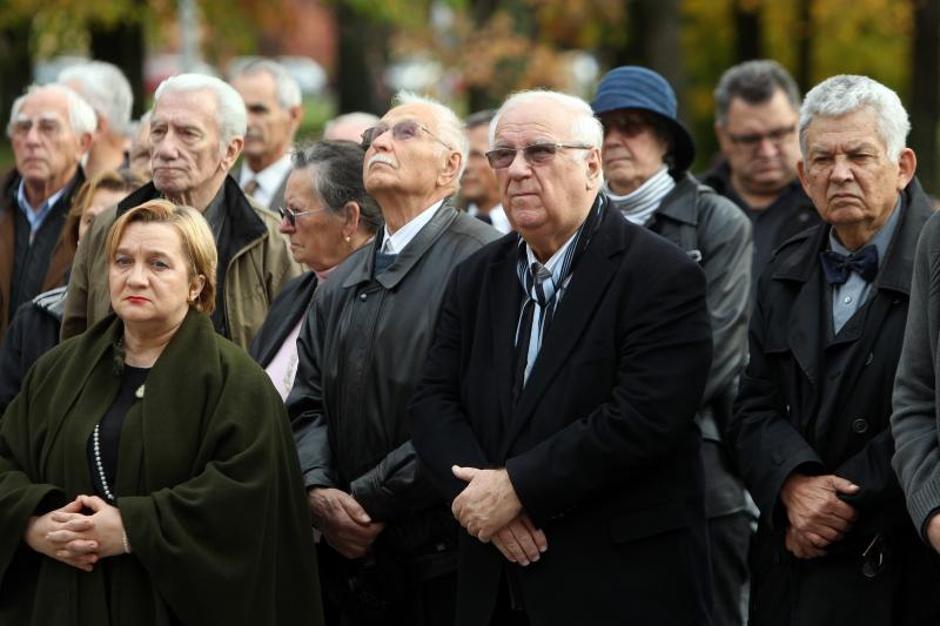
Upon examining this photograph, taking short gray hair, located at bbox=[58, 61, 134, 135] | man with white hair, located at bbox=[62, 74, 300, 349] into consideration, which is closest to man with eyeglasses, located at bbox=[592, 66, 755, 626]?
man with white hair, located at bbox=[62, 74, 300, 349]

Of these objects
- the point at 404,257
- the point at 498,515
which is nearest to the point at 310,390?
the point at 404,257

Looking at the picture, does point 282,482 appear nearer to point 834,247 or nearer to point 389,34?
point 834,247

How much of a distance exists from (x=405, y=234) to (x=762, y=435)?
5.19 feet

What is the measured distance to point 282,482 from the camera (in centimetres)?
556

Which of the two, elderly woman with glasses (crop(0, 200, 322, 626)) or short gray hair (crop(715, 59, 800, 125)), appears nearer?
elderly woman with glasses (crop(0, 200, 322, 626))

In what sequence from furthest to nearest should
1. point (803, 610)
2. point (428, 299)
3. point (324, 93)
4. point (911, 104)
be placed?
point (324, 93) → point (911, 104) → point (428, 299) → point (803, 610)

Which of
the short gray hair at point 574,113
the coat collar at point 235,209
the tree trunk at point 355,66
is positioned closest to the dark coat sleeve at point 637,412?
the short gray hair at point 574,113

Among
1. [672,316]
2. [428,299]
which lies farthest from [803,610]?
[428,299]

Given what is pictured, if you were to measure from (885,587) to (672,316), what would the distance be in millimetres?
1089

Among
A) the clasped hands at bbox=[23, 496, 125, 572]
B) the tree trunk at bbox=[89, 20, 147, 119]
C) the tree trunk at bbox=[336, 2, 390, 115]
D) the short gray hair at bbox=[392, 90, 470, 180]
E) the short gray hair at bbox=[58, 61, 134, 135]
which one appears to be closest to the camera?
the clasped hands at bbox=[23, 496, 125, 572]

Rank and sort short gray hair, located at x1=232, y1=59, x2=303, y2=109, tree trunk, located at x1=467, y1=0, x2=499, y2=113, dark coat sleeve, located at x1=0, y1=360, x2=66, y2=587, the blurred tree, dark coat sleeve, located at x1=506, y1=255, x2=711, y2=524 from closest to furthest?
1. dark coat sleeve, located at x1=506, y1=255, x2=711, y2=524
2. dark coat sleeve, located at x1=0, y1=360, x2=66, y2=587
3. short gray hair, located at x1=232, y1=59, x2=303, y2=109
4. tree trunk, located at x1=467, y1=0, x2=499, y2=113
5. the blurred tree

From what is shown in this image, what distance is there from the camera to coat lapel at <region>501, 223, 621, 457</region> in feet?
17.1

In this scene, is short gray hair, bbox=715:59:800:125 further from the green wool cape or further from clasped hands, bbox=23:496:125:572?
clasped hands, bbox=23:496:125:572

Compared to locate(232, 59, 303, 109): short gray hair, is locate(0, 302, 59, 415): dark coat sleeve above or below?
below
